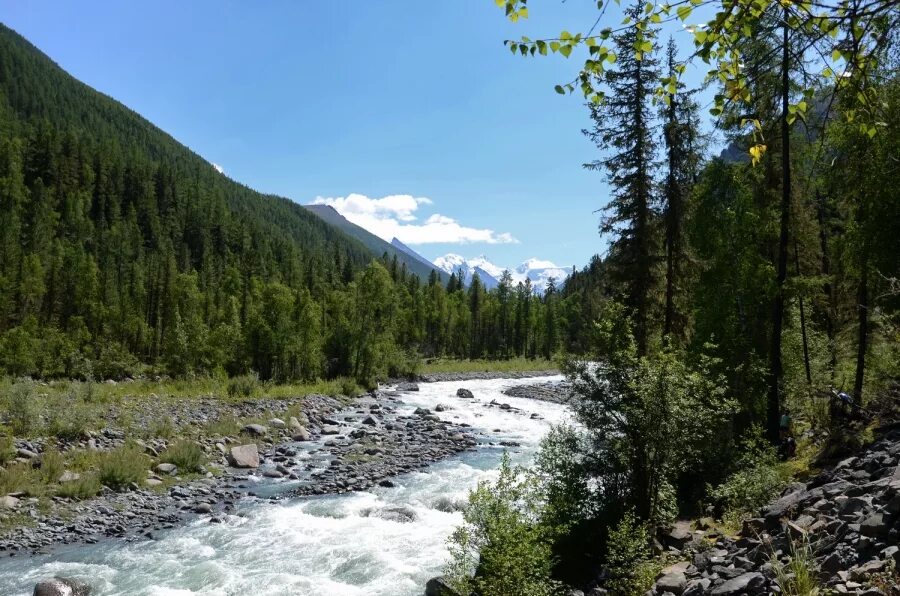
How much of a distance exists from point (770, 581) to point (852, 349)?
12.6 meters

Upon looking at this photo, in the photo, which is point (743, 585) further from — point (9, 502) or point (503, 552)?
point (9, 502)

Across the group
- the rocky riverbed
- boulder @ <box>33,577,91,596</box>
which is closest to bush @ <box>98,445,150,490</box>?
the rocky riverbed

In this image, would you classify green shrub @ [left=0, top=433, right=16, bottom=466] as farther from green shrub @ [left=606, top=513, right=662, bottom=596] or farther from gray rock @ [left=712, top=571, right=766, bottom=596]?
gray rock @ [left=712, top=571, right=766, bottom=596]

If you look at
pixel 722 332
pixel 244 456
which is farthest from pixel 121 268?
pixel 722 332

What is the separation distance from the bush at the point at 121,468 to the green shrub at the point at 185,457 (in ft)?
2.83

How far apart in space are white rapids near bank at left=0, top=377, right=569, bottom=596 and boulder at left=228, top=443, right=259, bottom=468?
4.16 meters

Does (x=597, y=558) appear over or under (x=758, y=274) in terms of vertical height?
under

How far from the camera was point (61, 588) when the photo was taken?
1040 cm

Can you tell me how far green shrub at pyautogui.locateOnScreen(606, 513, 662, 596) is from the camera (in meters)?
8.32

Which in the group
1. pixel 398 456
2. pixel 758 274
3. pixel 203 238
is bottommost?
pixel 398 456

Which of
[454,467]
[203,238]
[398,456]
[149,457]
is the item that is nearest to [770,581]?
[454,467]

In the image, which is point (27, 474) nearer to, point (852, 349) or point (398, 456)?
point (398, 456)

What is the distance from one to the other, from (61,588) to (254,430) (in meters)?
14.1

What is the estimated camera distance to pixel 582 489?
1145 cm
